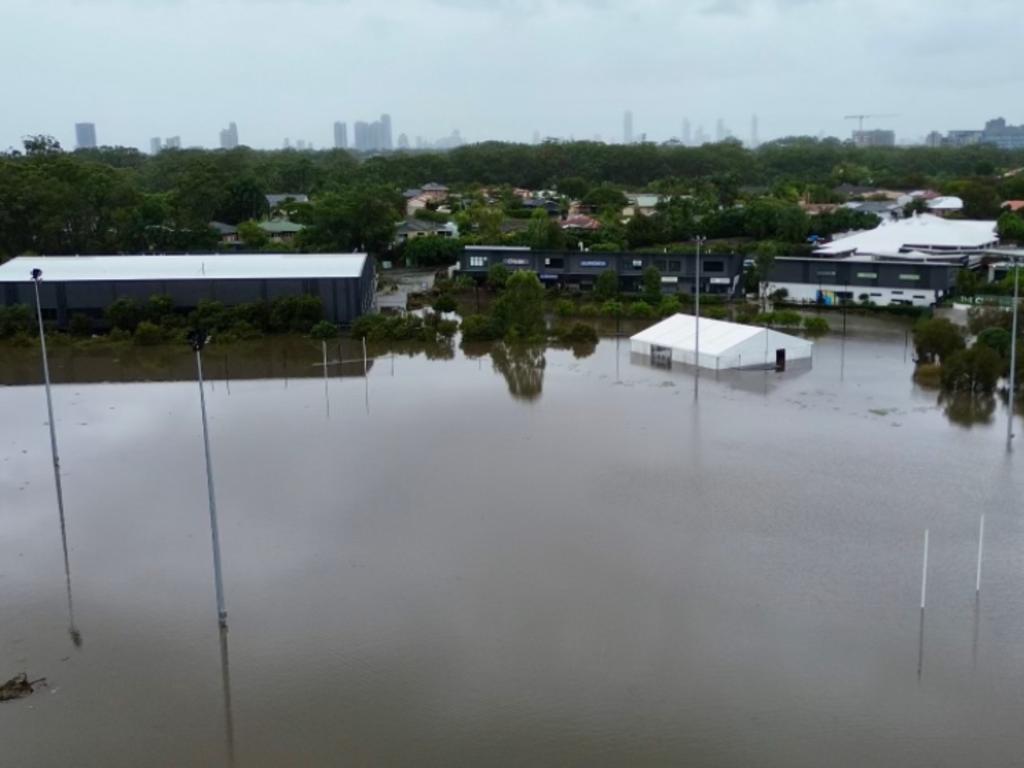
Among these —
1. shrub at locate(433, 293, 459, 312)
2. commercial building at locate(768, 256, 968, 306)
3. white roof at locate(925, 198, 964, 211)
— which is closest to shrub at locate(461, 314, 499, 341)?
A: shrub at locate(433, 293, 459, 312)

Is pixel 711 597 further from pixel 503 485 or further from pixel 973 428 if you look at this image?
pixel 973 428

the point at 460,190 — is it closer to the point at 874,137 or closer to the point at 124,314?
the point at 124,314

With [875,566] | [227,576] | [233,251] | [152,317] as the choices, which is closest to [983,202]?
[233,251]

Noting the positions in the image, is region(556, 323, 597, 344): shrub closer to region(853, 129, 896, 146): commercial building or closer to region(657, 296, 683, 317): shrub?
region(657, 296, 683, 317): shrub

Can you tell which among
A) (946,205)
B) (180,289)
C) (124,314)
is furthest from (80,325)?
(946,205)

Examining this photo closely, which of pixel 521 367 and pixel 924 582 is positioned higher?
pixel 521 367

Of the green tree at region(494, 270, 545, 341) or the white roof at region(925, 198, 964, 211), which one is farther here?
the white roof at region(925, 198, 964, 211)
